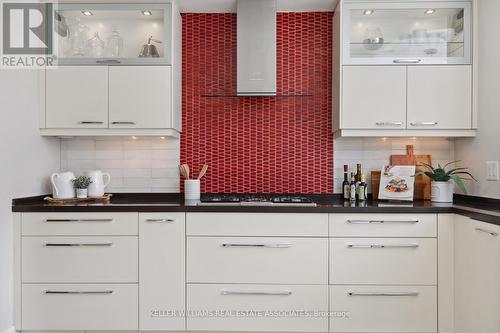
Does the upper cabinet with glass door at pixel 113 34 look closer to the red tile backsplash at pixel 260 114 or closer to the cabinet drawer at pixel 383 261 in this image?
the red tile backsplash at pixel 260 114

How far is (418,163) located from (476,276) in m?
1.04

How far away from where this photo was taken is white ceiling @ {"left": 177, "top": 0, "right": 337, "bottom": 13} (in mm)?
2777

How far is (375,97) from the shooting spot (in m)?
2.61

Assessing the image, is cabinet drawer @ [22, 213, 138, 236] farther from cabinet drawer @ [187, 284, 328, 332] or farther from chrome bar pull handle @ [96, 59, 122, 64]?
chrome bar pull handle @ [96, 59, 122, 64]

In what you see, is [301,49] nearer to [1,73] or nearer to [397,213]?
[397,213]

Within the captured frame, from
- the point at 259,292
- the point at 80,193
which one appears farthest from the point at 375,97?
the point at 80,193

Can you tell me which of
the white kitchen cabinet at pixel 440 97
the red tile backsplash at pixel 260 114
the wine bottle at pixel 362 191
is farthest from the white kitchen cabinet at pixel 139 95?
the white kitchen cabinet at pixel 440 97

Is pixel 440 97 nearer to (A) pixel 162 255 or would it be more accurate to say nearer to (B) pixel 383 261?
(B) pixel 383 261

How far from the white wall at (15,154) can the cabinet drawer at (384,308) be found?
205 centimetres

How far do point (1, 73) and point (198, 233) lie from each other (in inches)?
62.8

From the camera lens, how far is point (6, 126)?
2350 mm

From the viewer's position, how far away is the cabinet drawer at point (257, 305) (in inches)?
92.9

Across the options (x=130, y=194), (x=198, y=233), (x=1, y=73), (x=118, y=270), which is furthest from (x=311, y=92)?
(x=1, y=73)

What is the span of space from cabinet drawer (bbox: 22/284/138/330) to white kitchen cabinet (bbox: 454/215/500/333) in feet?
6.56
